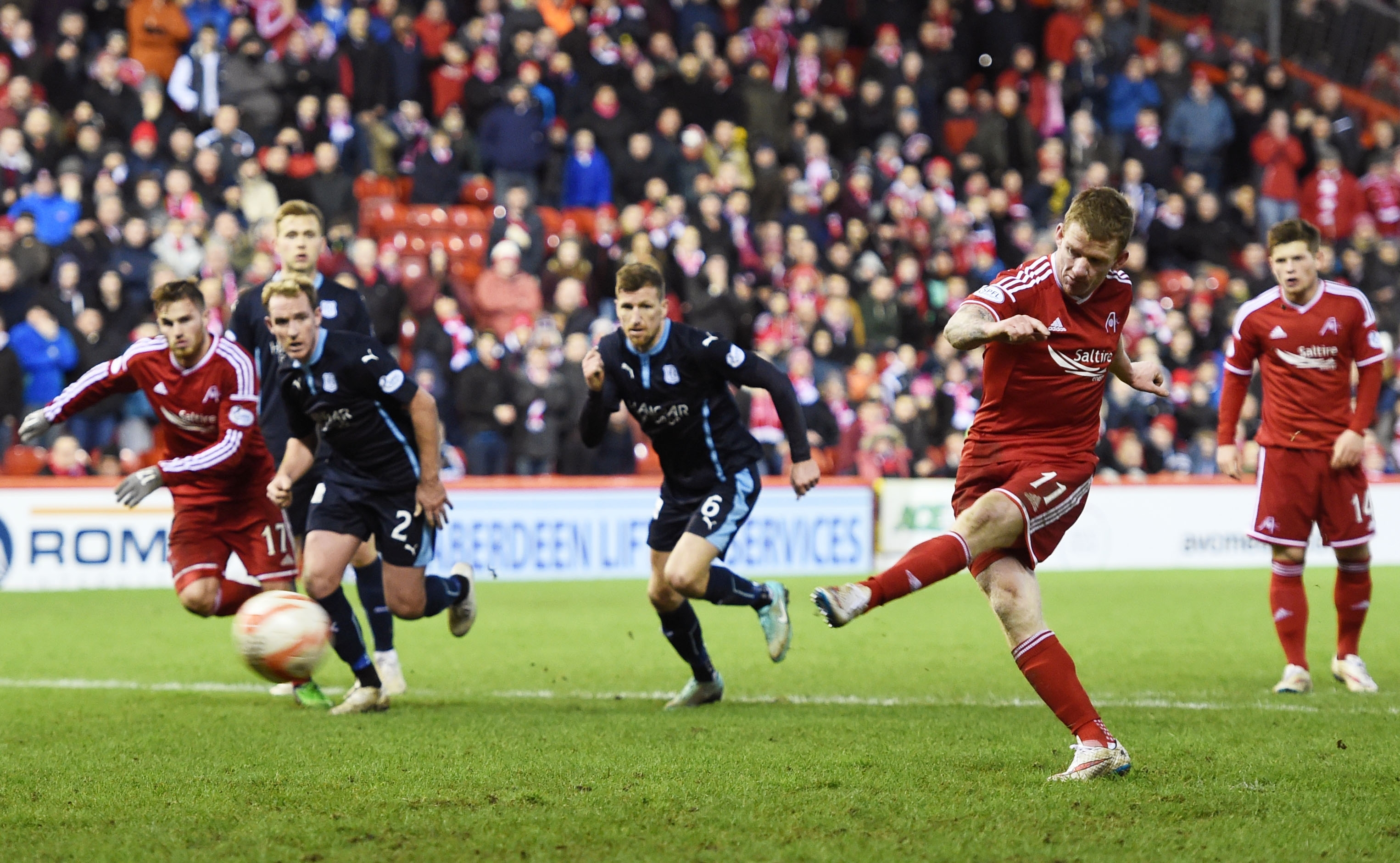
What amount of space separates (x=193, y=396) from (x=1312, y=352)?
585cm

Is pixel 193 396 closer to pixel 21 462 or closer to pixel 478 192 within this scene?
pixel 21 462

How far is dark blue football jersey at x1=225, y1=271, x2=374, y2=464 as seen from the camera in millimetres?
8766

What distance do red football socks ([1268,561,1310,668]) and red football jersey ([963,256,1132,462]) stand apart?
3.23 metres

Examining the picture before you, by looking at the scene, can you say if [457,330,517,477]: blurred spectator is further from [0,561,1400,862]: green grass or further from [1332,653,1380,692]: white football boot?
[1332,653,1380,692]: white football boot

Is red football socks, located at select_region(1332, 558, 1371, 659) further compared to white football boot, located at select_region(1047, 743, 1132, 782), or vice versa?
red football socks, located at select_region(1332, 558, 1371, 659)

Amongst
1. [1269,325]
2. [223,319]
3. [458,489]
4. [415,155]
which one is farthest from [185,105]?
[1269,325]

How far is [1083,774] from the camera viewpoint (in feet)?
18.3

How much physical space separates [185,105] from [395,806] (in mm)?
14294

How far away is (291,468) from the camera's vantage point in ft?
25.8

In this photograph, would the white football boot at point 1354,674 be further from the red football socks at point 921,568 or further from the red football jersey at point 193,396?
the red football jersey at point 193,396

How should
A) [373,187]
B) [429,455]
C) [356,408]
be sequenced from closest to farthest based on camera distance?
1. [429,455]
2. [356,408]
3. [373,187]

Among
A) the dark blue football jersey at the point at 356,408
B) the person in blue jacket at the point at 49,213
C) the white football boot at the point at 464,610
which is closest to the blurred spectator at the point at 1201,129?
the person in blue jacket at the point at 49,213

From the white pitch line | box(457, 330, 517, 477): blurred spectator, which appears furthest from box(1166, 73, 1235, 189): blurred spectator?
the white pitch line

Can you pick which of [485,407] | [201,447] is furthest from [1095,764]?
[485,407]
